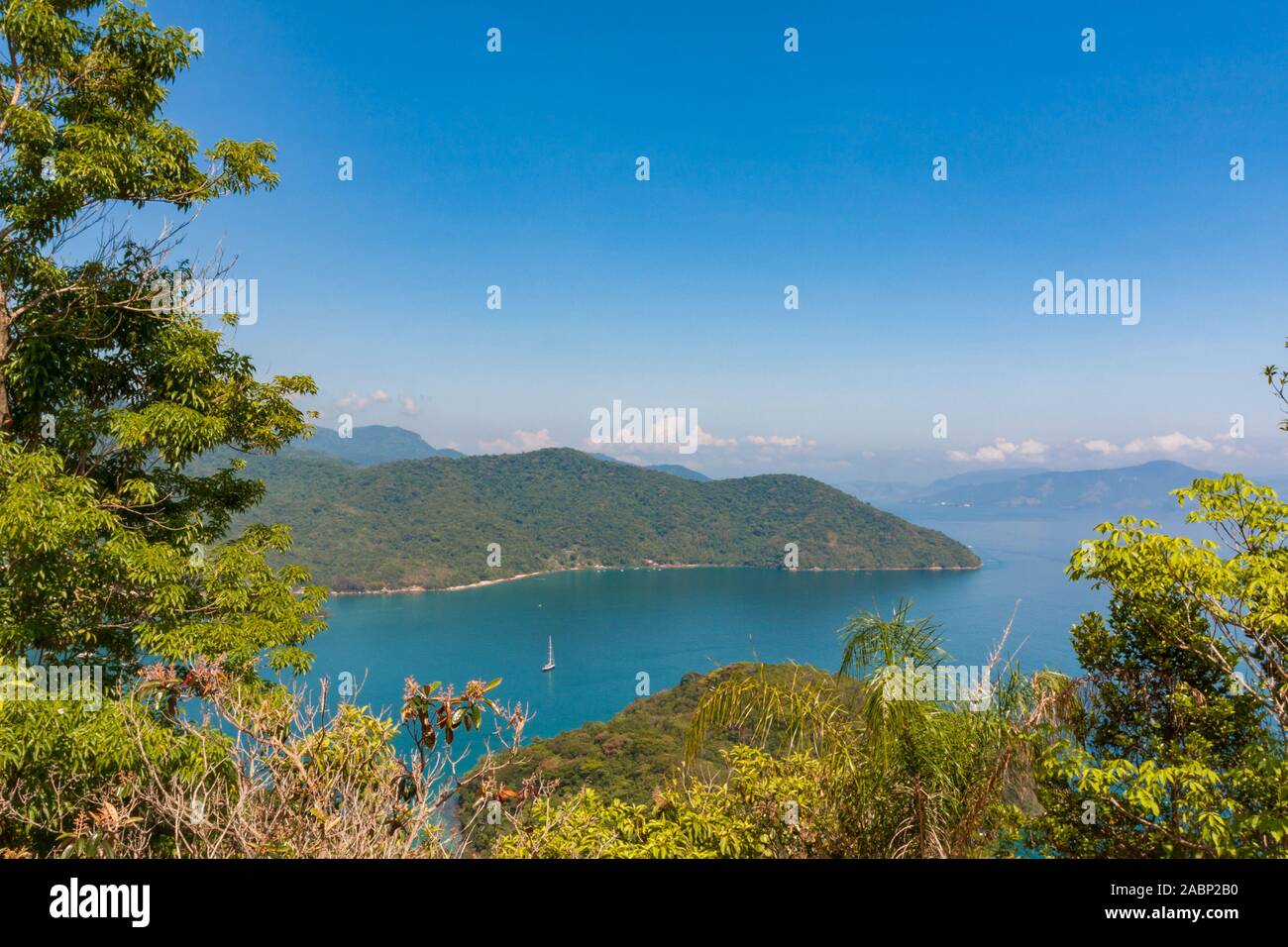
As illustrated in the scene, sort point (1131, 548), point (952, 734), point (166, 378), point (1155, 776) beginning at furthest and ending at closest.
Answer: point (166, 378), point (952, 734), point (1131, 548), point (1155, 776)

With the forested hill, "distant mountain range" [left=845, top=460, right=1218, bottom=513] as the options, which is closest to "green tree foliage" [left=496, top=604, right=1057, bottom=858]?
the forested hill

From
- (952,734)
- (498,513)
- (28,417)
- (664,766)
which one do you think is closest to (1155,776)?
(952,734)

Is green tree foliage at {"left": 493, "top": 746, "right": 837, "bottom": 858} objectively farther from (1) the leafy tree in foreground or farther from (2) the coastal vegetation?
(1) the leafy tree in foreground

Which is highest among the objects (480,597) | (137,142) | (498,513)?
(137,142)

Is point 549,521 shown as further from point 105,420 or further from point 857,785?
point 857,785

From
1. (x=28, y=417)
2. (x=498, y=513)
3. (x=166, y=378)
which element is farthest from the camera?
(x=498, y=513)
